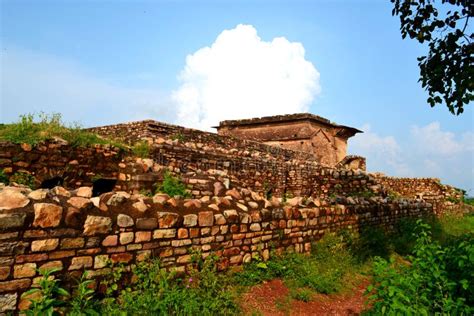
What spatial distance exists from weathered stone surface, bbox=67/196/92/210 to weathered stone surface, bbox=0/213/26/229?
524 millimetres

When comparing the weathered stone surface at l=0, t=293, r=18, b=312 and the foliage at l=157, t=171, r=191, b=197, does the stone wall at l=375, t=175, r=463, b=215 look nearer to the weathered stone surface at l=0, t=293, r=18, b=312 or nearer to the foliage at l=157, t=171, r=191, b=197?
the foliage at l=157, t=171, r=191, b=197

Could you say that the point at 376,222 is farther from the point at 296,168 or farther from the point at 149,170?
the point at 149,170

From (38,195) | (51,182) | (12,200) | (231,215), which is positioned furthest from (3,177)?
(231,215)

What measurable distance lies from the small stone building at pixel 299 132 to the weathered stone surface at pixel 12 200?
20.8m

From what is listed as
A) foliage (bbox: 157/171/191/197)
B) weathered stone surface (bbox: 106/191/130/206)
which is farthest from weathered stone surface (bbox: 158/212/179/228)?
foliage (bbox: 157/171/191/197)

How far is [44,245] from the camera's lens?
3340mm

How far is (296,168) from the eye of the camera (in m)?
13.4

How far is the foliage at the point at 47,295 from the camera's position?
3078mm

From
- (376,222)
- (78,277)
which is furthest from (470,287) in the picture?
(376,222)

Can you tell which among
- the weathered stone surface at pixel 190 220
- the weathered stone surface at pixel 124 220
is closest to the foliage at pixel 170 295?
the weathered stone surface at pixel 124 220

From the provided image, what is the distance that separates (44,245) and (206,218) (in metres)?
2.15

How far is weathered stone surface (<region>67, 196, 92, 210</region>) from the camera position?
3688 millimetres

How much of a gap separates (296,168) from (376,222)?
14.9 feet

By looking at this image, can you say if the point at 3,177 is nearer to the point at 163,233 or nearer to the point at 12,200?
the point at 12,200
